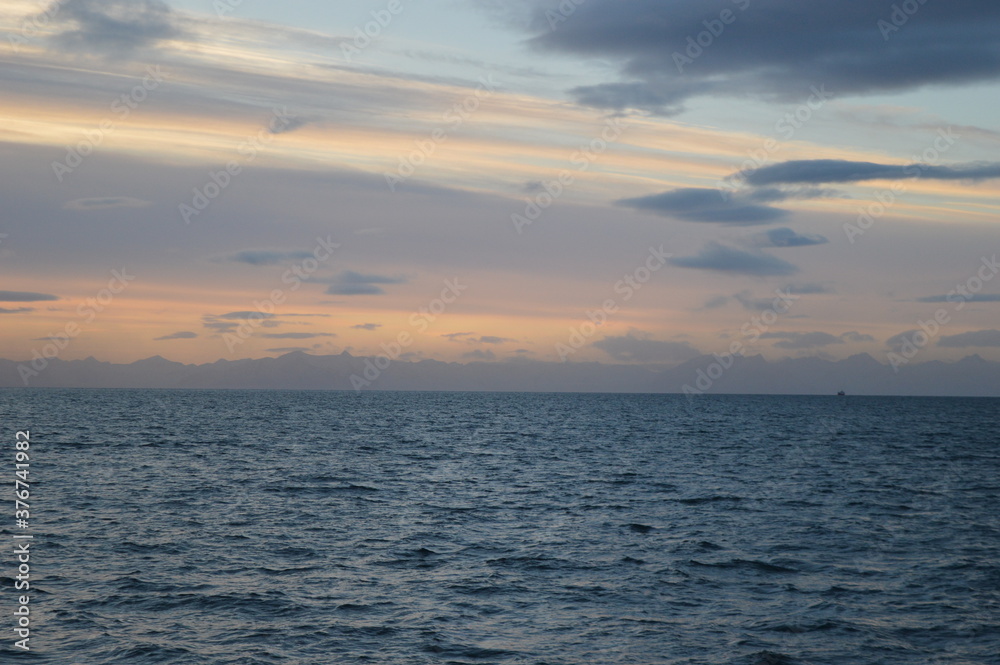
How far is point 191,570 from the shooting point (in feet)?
91.8

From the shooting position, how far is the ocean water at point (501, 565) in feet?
69.9

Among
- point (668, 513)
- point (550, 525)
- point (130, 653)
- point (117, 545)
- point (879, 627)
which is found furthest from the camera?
point (668, 513)

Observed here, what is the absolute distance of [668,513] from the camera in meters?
41.9

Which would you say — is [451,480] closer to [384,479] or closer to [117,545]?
[384,479]

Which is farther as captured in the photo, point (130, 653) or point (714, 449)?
point (714, 449)

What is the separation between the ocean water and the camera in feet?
69.9

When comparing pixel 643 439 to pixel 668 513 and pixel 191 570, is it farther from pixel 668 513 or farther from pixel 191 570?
pixel 191 570

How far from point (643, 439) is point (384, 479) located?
176 feet

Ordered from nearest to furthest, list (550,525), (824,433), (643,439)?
1. (550,525)
2. (643,439)
3. (824,433)

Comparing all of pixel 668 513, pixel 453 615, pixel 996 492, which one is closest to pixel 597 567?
pixel 453 615

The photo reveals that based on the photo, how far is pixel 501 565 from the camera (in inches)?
1168

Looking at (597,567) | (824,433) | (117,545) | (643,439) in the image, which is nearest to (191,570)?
(117,545)

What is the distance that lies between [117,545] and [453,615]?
1603cm

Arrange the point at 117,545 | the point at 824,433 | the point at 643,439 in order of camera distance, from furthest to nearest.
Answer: the point at 824,433 < the point at 643,439 < the point at 117,545
